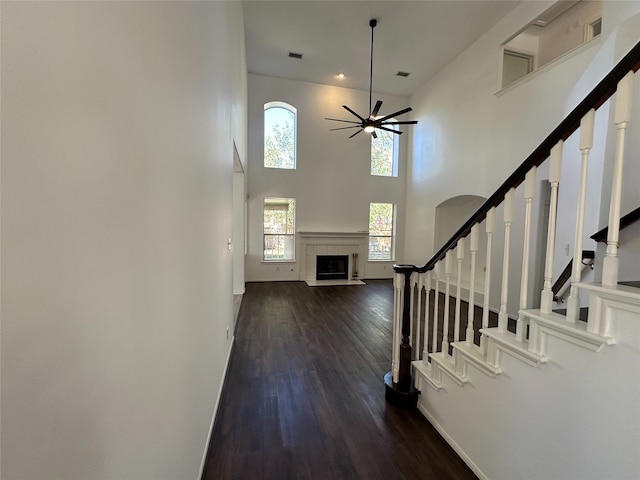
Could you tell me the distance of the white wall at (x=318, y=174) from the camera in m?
7.44

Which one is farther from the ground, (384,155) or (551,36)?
(551,36)

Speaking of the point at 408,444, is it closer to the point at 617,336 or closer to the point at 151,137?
the point at 617,336

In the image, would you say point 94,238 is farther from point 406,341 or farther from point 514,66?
point 514,66

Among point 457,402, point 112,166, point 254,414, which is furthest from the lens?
point 254,414

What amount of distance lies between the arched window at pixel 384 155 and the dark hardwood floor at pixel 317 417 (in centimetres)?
549

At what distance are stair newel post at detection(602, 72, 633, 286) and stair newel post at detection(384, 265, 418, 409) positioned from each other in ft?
4.49

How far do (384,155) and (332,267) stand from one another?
3.70m

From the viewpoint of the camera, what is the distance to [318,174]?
7.90 metres

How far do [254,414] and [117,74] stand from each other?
2.43 metres

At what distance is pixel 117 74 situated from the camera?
2.34ft

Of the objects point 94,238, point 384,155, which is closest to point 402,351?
point 94,238

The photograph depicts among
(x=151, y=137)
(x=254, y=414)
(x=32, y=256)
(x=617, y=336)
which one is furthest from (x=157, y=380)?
(x=617, y=336)

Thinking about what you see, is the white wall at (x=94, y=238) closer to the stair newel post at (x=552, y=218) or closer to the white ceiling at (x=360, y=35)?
the stair newel post at (x=552, y=218)

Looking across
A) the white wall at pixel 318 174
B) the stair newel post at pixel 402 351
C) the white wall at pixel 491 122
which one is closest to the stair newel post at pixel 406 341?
the stair newel post at pixel 402 351
